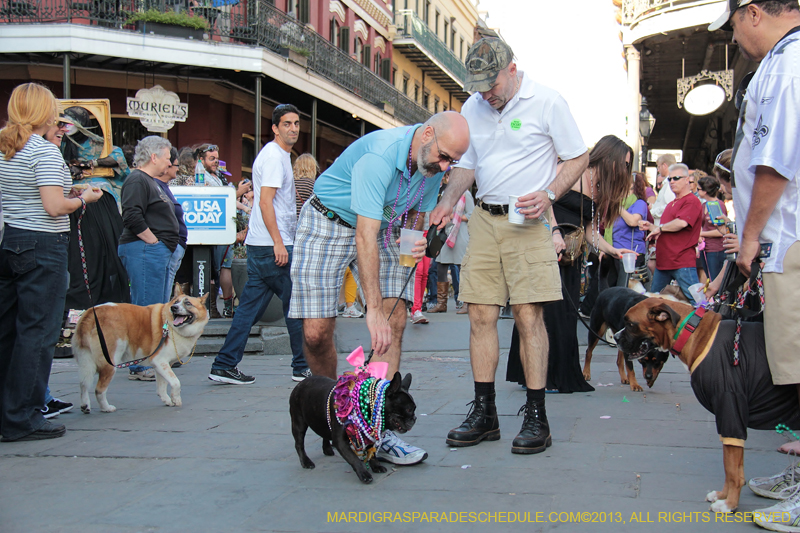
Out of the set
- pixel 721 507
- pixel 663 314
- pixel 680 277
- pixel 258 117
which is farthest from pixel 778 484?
pixel 258 117

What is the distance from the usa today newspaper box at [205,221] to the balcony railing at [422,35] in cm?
2386

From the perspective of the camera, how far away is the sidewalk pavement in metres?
2.94

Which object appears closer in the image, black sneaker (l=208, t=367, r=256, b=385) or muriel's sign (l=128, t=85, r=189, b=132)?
black sneaker (l=208, t=367, r=256, b=385)

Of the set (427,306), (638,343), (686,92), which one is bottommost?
(427,306)

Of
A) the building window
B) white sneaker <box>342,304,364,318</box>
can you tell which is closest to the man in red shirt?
white sneaker <box>342,304,364,318</box>

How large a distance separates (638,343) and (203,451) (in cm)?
245

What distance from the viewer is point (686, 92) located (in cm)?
1869

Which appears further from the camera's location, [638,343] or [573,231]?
[573,231]

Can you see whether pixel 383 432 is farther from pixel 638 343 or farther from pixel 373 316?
pixel 638 343

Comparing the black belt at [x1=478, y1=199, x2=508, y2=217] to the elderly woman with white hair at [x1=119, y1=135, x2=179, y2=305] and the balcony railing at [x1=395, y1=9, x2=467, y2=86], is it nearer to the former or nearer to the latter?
the elderly woman with white hair at [x1=119, y1=135, x2=179, y2=305]

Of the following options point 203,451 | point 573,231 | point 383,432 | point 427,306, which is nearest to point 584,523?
point 383,432

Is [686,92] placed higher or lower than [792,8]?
higher

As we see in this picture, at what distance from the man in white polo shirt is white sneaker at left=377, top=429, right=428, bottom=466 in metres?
0.39

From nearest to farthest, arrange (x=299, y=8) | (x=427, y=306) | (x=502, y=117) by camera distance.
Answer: (x=502, y=117), (x=427, y=306), (x=299, y=8)
